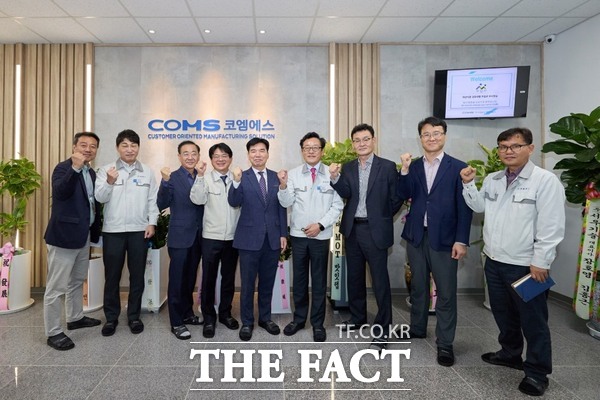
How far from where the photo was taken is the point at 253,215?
327 cm

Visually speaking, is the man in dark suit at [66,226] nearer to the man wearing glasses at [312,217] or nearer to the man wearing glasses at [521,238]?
the man wearing glasses at [312,217]

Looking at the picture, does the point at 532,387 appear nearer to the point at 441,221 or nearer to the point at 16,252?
the point at 441,221

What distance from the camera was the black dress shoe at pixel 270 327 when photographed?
3402 mm

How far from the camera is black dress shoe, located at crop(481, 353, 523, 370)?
2812mm

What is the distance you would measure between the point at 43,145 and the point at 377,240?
4.91 m

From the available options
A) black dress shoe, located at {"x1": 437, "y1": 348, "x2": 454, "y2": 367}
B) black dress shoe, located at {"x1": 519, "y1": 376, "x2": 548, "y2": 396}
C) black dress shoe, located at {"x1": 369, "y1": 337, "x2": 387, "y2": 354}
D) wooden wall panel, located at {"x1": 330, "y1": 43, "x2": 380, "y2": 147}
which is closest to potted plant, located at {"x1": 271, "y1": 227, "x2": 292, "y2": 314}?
black dress shoe, located at {"x1": 369, "y1": 337, "x2": 387, "y2": 354}

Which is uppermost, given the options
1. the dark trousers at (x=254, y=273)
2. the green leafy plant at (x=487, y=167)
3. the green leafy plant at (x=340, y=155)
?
the green leafy plant at (x=340, y=155)

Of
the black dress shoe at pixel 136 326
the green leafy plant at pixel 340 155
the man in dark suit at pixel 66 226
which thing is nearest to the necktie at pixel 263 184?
the green leafy plant at pixel 340 155

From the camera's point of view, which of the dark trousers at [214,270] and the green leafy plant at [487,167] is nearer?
the dark trousers at [214,270]

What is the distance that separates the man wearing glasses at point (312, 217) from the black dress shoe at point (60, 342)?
76.6 inches

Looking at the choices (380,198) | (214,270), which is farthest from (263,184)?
(380,198)

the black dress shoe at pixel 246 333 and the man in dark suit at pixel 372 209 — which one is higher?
the man in dark suit at pixel 372 209

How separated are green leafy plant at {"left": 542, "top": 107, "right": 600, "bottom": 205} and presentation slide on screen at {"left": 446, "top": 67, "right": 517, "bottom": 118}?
1.34m

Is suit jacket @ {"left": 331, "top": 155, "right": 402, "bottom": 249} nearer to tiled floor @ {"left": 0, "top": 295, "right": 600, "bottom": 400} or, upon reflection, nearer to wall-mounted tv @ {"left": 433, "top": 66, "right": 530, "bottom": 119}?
tiled floor @ {"left": 0, "top": 295, "right": 600, "bottom": 400}
